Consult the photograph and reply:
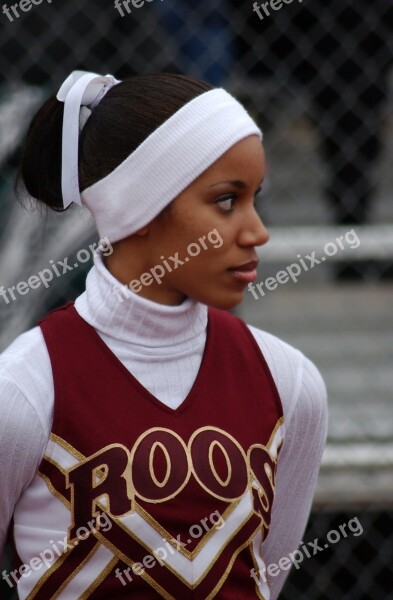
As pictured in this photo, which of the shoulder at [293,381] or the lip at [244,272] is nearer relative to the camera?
the lip at [244,272]

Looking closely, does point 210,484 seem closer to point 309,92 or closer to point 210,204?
point 210,204

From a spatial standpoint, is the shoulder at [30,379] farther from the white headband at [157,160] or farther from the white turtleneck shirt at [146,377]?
the white headband at [157,160]

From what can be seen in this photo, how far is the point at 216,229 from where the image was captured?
155cm

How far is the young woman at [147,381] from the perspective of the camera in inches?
60.2

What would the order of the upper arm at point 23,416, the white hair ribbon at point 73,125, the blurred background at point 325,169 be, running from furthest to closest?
the blurred background at point 325,169, the white hair ribbon at point 73,125, the upper arm at point 23,416

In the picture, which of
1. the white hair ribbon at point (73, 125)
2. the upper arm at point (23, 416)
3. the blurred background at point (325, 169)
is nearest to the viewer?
the upper arm at point (23, 416)

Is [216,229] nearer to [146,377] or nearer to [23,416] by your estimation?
[146,377]

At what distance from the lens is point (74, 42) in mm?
3105

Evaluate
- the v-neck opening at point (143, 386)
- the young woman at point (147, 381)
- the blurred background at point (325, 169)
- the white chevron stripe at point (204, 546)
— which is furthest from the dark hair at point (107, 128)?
the blurred background at point (325, 169)

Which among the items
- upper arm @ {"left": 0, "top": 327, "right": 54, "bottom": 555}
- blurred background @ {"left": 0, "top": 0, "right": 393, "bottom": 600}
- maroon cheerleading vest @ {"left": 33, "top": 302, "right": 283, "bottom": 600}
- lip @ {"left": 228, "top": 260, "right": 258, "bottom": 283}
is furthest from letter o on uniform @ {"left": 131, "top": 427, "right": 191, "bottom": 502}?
blurred background @ {"left": 0, "top": 0, "right": 393, "bottom": 600}

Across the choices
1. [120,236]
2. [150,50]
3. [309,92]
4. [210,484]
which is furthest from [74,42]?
[210,484]

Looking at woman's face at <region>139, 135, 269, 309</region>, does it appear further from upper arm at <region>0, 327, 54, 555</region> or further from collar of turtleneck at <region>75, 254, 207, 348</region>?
upper arm at <region>0, 327, 54, 555</region>

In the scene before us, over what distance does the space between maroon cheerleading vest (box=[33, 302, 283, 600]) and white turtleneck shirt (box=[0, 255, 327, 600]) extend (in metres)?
0.02

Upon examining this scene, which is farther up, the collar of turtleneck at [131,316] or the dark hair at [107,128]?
the dark hair at [107,128]
